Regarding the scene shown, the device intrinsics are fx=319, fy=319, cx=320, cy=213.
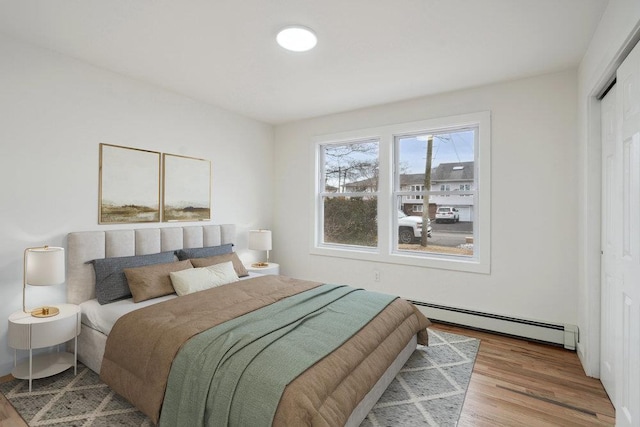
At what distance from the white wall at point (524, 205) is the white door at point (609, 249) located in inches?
22.6

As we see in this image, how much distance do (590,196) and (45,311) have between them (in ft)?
14.1

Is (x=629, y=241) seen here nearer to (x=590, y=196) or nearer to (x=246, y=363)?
(x=590, y=196)

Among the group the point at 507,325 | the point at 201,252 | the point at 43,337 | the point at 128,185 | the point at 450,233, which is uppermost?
the point at 128,185

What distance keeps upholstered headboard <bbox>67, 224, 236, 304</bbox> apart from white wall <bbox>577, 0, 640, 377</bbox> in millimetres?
3762

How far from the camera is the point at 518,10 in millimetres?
2105

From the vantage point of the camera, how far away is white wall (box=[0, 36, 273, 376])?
247 centimetres

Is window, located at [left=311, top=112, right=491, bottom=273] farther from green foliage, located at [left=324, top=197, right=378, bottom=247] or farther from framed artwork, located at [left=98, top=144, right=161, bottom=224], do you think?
framed artwork, located at [left=98, top=144, right=161, bottom=224]

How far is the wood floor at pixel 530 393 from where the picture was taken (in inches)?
79.1

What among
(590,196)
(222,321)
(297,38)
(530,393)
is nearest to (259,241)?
(222,321)

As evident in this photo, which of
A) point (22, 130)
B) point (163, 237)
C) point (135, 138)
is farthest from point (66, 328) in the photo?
point (135, 138)

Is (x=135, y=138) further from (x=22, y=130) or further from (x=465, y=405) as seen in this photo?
(x=465, y=405)

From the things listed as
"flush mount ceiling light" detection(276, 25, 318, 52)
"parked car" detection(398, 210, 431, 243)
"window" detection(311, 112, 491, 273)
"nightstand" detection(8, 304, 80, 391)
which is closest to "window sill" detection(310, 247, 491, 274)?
"window" detection(311, 112, 491, 273)

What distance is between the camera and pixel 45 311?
2.39 meters

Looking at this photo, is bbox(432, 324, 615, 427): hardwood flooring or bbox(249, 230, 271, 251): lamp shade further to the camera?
bbox(249, 230, 271, 251): lamp shade
